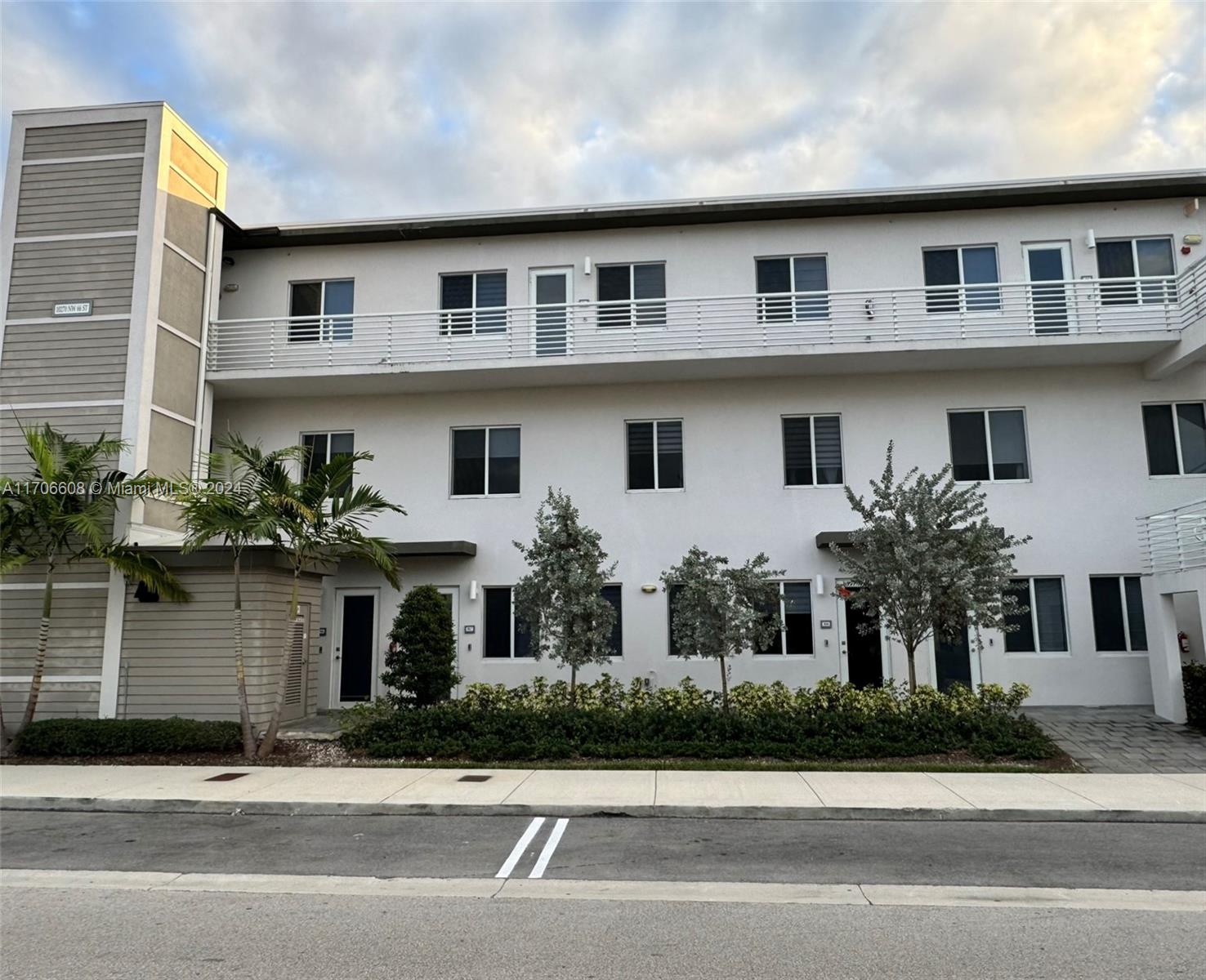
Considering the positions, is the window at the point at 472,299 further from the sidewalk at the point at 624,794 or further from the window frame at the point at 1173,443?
the window frame at the point at 1173,443

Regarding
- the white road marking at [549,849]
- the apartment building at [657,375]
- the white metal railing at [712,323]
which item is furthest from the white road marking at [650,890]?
the white metal railing at [712,323]

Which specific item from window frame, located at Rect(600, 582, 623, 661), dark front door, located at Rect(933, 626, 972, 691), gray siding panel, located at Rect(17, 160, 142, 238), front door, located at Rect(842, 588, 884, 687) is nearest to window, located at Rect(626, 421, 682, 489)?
window frame, located at Rect(600, 582, 623, 661)

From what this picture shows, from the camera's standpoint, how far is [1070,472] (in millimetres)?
15539

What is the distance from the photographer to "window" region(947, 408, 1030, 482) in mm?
15773

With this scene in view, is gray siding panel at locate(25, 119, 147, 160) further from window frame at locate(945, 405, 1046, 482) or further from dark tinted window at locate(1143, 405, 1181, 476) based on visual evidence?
dark tinted window at locate(1143, 405, 1181, 476)

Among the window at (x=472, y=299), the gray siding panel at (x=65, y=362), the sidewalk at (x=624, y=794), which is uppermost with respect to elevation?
the window at (x=472, y=299)

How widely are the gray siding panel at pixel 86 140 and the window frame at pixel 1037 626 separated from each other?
57.3 feet

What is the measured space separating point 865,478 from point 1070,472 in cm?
363

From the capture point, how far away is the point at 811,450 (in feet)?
53.0

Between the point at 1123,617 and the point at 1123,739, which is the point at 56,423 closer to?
the point at 1123,739

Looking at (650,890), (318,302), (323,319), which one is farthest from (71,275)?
(650,890)

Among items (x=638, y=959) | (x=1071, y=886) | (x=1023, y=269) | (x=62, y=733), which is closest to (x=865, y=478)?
(x=1023, y=269)

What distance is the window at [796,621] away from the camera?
1535 centimetres

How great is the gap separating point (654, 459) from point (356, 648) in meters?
6.69
